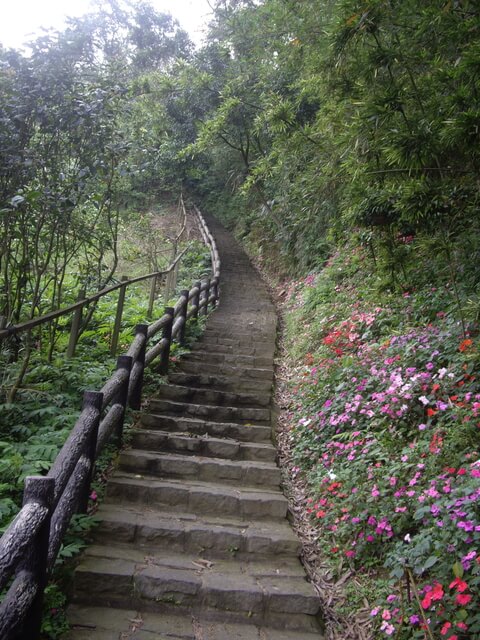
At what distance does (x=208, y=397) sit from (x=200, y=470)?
151cm

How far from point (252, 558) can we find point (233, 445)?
1.39m

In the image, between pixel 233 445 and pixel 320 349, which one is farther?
pixel 320 349

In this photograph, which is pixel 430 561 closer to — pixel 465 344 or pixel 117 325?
pixel 465 344

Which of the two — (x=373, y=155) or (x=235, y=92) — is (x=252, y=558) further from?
(x=235, y=92)

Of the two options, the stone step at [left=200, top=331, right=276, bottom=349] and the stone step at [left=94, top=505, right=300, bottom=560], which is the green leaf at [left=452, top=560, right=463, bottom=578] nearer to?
the stone step at [left=94, top=505, right=300, bottom=560]

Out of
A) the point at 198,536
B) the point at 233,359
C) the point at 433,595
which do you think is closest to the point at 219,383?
the point at 233,359

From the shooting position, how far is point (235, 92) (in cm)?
1510

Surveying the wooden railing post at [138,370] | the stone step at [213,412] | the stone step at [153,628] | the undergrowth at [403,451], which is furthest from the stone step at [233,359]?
the stone step at [153,628]

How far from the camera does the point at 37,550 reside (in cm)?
252

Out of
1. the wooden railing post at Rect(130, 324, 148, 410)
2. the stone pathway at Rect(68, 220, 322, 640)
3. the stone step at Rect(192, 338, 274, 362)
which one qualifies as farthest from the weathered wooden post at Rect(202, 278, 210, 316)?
the wooden railing post at Rect(130, 324, 148, 410)

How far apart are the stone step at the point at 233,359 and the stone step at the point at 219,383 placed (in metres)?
0.73

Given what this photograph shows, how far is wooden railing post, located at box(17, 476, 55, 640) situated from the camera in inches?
98.0

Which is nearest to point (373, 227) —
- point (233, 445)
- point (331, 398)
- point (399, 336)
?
point (399, 336)

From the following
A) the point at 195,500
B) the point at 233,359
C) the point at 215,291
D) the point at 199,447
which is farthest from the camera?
the point at 215,291
